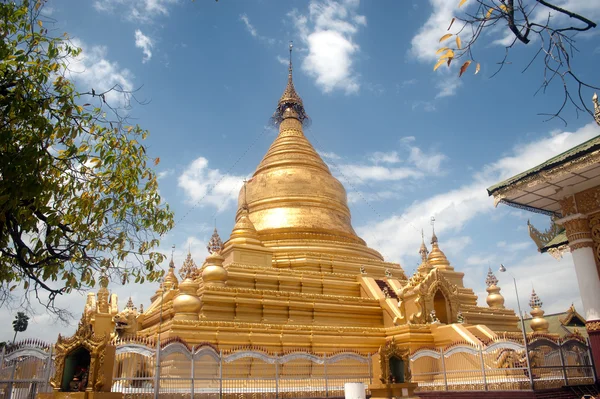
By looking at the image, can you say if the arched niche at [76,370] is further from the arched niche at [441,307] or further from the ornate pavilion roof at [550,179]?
the arched niche at [441,307]

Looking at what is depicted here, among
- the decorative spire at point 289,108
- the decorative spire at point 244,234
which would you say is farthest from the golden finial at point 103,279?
the decorative spire at point 289,108

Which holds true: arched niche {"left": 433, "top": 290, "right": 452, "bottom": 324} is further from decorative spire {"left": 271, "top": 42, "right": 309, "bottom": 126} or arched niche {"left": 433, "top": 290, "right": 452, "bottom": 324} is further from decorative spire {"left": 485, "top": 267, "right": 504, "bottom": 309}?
decorative spire {"left": 271, "top": 42, "right": 309, "bottom": 126}

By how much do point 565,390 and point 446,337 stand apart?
583 cm

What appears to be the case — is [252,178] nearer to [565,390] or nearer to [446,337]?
[446,337]

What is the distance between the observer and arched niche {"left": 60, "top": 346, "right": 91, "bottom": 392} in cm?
986

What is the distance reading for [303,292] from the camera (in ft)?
71.6

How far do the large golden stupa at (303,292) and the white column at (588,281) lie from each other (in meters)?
5.07

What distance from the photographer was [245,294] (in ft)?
63.4

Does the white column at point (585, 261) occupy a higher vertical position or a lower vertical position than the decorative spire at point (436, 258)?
lower

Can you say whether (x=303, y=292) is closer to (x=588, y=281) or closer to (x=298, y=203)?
(x=298, y=203)

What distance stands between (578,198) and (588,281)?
2191 mm

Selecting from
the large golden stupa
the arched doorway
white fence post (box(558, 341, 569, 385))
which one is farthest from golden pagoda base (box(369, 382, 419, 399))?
the arched doorway

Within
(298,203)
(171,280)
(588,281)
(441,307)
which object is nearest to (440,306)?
(441,307)

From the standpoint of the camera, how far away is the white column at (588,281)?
39.5ft
